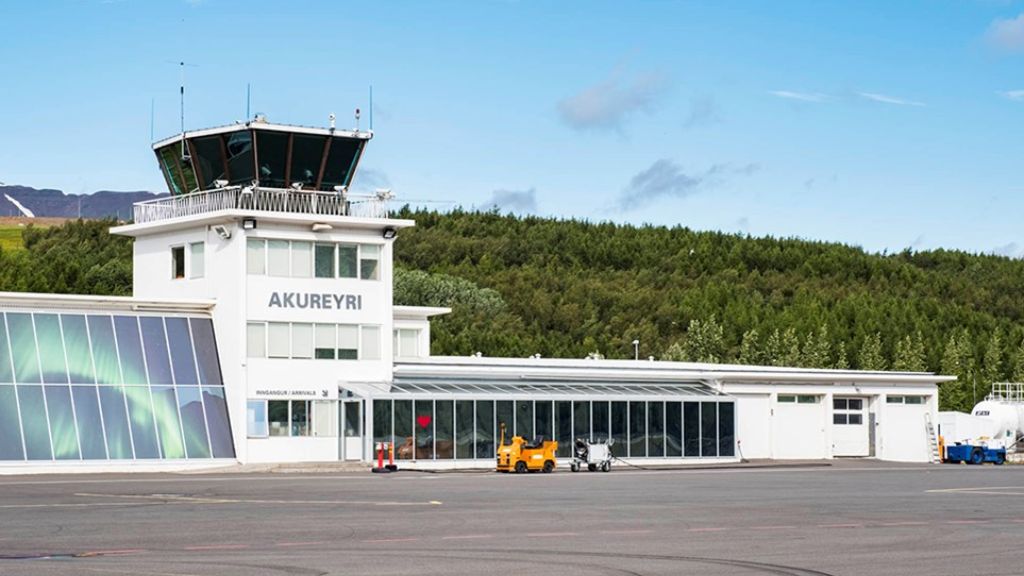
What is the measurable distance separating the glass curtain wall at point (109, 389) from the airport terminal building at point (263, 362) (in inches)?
2.1

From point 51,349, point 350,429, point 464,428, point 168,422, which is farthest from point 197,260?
point 464,428

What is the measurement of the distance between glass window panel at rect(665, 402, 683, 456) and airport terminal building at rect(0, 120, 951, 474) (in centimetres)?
9

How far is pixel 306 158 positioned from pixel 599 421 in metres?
17.3

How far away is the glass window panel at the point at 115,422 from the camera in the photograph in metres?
55.4

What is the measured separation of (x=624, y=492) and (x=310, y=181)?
25833 millimetres

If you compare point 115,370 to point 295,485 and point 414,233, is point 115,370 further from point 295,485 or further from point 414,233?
point 414,233

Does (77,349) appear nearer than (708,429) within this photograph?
Yes

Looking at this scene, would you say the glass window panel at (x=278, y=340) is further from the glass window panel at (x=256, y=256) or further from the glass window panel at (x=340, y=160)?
the glass window panel at (x=340, y=160)

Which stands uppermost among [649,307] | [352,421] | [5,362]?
[649,307]

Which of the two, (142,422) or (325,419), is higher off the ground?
(142,422)

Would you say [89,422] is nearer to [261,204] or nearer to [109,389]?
[109,389]

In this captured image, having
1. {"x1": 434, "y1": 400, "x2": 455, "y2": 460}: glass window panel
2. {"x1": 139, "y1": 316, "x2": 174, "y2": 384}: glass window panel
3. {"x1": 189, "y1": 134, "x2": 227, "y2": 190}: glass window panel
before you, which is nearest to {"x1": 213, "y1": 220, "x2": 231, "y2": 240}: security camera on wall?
{"x1": 189, "y1": 134, "x2": 227, "y2": 190}: glass window panel

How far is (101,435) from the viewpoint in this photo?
181 feet

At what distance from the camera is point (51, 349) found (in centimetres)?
5612
